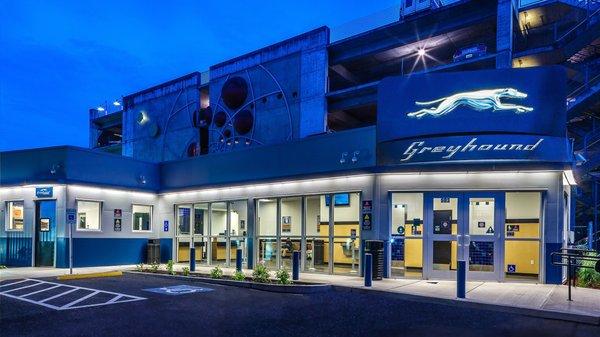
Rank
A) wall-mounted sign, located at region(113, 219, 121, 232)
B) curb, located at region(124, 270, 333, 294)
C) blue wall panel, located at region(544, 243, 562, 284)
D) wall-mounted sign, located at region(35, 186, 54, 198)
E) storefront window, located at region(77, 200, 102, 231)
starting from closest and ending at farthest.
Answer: curb, located at region(124, 270, 333, 294), blue wall panel, located at region(544, 243, 562, 284), wall-mounted sign, located at region(35, 186, 54, 198), storefront window, located at region(77, 200, 102, 231), wall-mounted sign, located at region(113, 219, 121, 232)

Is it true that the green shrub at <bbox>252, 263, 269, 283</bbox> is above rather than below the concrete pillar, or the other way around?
below

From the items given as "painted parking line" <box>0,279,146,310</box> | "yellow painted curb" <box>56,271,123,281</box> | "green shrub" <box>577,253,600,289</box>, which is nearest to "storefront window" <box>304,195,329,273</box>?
"yellow painted curb" <box>56,271,123,281</box>

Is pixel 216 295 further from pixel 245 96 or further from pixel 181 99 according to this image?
pixel 181 99

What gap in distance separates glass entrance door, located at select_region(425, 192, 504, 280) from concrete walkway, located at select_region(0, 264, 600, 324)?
555 millimetres

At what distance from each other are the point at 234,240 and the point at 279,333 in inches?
451

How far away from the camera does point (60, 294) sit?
36.5ft

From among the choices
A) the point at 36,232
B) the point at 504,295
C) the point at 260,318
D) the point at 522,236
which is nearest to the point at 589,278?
the point at 522,236

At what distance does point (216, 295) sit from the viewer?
37.0 ft

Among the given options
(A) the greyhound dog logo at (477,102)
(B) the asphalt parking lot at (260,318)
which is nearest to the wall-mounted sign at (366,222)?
(B) the asphalt parking lot at (260,318)

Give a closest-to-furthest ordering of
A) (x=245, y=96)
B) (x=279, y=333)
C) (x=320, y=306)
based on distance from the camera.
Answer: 1. (x=279, y=333)
2. (x=320, y=306)
3. (x=245, y=96)

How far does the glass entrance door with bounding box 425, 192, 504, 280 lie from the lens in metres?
13.4

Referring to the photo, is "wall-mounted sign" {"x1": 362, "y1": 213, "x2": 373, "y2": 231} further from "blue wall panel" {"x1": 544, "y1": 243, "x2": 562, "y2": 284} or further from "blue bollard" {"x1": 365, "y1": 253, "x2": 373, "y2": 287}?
"blue wall panel" {"x1": 544, "y1": 243, "x2": 562, "y2": 284}

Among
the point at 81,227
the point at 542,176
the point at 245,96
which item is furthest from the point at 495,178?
the point at 245,96

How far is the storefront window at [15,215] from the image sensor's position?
18.8m
